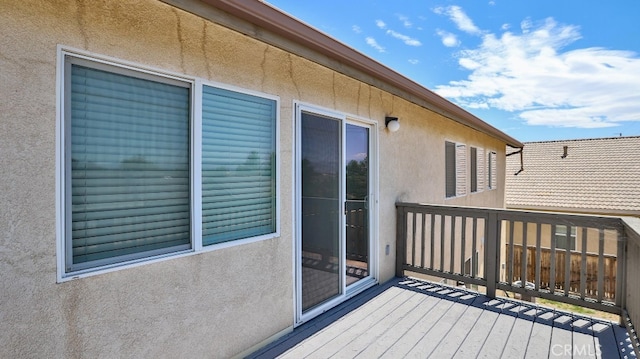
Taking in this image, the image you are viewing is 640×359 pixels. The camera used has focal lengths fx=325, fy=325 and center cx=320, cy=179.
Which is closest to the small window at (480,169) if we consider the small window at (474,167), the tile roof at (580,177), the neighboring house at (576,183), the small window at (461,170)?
the small window at (474,167)

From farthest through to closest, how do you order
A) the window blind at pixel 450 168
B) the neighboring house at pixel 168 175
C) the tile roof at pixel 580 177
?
the tile roof at pixel 580 177, the window blind at pixel 450 168, the neighboring house at pixel 168 175

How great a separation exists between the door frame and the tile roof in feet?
37.8

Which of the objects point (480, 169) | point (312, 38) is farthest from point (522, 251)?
point (480, 169)

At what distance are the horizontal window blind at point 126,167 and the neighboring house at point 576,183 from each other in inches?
412

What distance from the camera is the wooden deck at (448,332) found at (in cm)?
264

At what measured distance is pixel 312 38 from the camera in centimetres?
249

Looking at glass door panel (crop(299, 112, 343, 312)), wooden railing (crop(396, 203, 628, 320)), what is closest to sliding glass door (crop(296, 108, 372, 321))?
glass door panel (crop(299, 112, 343, 312))

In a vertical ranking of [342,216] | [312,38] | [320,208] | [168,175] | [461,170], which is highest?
[312,38]

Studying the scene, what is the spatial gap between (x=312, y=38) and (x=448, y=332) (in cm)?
281

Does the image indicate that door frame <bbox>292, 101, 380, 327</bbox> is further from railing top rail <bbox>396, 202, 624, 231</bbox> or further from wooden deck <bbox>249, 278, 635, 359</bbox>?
railing top rail <bbox>396, 202, 624, 231</bbox>

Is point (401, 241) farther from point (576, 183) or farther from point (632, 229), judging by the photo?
point (576, 183)

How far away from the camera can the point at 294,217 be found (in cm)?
304

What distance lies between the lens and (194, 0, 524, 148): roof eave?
6.54 ft

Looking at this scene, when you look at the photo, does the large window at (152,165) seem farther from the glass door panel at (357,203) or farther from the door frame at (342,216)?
the glass door panel at (357,203)
